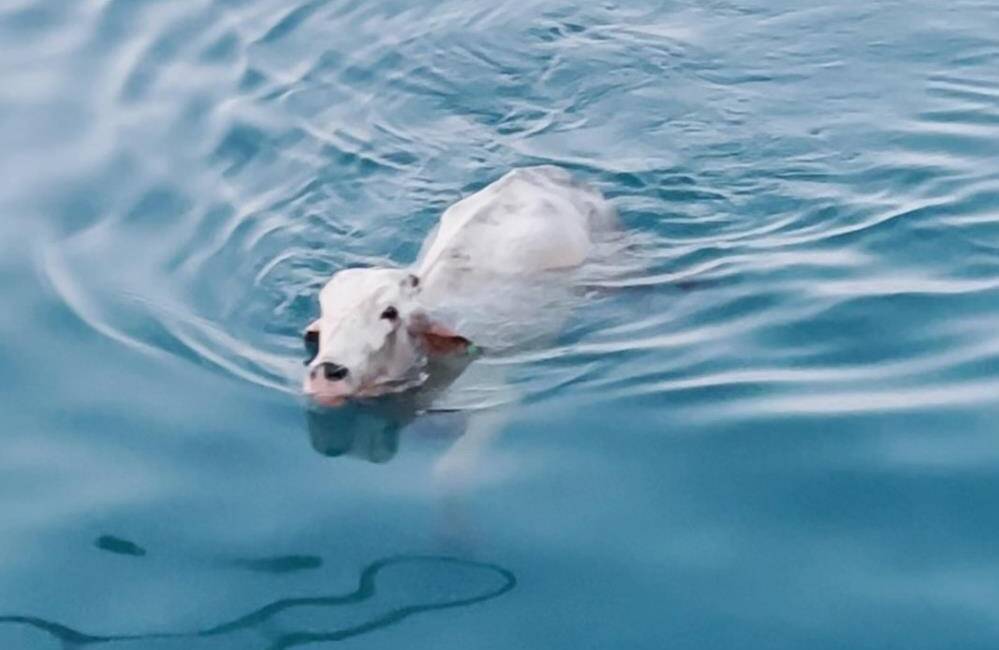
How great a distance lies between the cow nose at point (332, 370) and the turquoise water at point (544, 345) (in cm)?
17

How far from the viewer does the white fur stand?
6.43m

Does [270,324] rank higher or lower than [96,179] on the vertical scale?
lower

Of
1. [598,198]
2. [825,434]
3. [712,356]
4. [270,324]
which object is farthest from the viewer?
[598,198]

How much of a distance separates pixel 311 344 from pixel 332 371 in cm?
49

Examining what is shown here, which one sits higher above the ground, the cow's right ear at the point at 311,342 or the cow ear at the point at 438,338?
the cow ear at the point at 438,338

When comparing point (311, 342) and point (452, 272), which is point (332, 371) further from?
point (452, 272)

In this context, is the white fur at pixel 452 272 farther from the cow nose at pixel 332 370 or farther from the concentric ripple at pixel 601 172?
the concentric ripple at pixel 601 172

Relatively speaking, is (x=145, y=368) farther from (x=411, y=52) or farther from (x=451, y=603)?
(x=411, y=52)

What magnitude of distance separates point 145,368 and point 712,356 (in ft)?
7.26

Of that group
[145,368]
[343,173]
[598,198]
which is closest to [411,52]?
[343,173]

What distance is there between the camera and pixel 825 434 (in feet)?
18.8

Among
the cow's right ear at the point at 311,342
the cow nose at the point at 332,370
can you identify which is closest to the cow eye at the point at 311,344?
the cow's right ear at the point at 311,342

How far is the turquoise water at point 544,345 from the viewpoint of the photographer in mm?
5117

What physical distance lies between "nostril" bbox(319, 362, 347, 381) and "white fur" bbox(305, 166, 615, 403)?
2 centimetres
